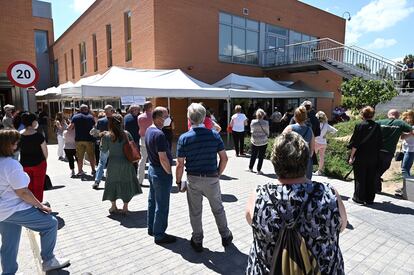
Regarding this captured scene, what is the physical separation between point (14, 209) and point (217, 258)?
2.11 meters

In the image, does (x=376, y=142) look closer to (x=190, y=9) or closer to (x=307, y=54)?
(x=190, y=9)

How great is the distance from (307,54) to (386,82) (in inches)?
304

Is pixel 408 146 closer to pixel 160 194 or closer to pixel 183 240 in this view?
pixel 183 240

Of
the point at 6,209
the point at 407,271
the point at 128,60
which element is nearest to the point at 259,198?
the point at 6,209

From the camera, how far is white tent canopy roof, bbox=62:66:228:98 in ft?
31.1

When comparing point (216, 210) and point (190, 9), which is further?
point (190, 9)

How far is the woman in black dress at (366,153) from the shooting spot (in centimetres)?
509

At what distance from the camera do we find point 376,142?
5.09 meters

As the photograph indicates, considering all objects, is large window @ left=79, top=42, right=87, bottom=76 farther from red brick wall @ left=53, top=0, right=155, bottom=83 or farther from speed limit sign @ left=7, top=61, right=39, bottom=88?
speed limit sign @ left=7, top=61, right=39, bottom=88

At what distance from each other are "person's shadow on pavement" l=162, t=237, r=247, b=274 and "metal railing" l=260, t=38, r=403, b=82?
49.7ft

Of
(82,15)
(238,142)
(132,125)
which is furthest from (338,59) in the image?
(82,15)

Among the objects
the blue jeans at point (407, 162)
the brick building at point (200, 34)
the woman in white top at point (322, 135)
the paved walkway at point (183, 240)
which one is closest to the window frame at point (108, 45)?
the brick building at point (200, 34)

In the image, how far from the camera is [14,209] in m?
2.84

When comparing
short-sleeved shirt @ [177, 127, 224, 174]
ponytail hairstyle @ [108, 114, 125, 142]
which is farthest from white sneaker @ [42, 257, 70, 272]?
ponytail hairstyle @ [108, 114, 125, 142]
